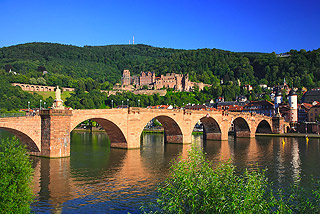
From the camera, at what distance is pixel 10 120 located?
2831 centimetres

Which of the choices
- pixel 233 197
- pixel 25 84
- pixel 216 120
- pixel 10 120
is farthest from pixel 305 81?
pixel 233 197

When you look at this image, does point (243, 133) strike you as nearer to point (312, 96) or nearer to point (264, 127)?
point (264, 127)

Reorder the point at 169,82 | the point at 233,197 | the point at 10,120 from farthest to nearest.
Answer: the point at 169,82
the point at 10,120
the point at 233,197

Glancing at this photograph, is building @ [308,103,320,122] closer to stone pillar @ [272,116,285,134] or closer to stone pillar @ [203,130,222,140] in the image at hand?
stone pillar @ [272,116,285,134]

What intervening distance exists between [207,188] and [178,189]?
41.9 inches

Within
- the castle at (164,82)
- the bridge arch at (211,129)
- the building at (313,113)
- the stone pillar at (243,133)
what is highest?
the castle at (164,82)

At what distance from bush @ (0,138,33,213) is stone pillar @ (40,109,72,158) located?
1722 centimetres

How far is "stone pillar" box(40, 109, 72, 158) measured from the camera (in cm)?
3004

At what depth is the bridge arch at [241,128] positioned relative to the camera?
66525 mm

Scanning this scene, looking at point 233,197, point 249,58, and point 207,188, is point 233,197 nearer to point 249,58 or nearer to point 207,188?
point 207,188

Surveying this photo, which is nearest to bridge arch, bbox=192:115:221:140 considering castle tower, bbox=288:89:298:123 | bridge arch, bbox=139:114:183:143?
bridge arch, bbox=139:114:183:143

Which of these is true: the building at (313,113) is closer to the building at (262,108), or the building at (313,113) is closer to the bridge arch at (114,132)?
the building at (262,108)

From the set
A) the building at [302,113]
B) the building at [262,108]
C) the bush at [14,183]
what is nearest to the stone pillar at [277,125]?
the building at [262,108]

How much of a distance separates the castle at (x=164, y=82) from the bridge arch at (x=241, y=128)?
80.2 meters
